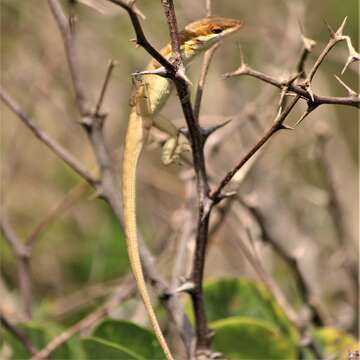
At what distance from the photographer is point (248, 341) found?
1573 millimetres

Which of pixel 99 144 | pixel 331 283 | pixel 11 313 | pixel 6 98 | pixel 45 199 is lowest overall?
pixel 331 283

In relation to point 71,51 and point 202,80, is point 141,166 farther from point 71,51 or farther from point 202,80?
point 202,80

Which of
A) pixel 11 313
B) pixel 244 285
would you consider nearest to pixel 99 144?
pixel 244 285

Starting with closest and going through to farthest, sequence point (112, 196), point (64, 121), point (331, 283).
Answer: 1. point (112, 196)
2. point (331, 283)
3. point (64, 121)

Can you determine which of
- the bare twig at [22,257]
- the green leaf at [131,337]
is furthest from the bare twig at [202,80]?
the bare twig at [22,257]

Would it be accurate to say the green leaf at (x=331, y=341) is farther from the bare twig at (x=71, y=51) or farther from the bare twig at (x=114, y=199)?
the bare twig at (x=71, y=51)

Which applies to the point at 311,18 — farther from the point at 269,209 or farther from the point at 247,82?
the point at 269,209

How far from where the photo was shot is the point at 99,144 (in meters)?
1.74

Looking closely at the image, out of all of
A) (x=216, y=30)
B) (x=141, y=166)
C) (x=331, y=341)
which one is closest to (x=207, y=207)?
(x=216, y=30)

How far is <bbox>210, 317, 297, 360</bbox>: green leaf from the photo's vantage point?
1561mm

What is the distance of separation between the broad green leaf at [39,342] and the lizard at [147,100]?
1.14 feet

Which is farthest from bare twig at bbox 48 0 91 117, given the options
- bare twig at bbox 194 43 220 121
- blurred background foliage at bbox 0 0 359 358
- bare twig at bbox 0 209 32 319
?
blurred background foliage at bbox 0 0 359 358

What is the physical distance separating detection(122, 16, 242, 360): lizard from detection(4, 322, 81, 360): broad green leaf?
0.35 metres

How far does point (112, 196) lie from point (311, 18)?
7.49 feet
